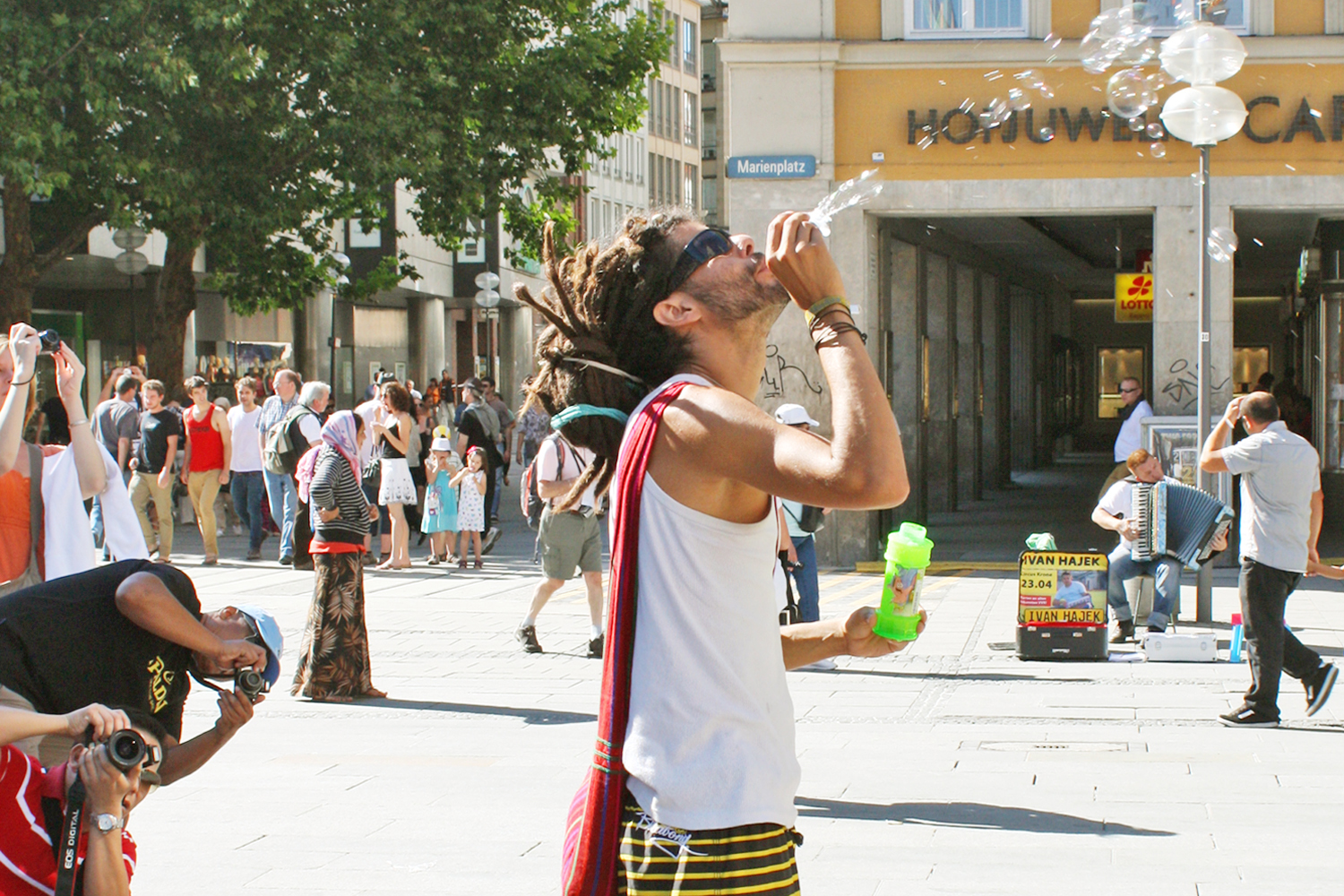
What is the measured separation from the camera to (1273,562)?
856 centimetres

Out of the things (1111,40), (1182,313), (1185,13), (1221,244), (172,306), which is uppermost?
(1185,13)

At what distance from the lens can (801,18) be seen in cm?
1602

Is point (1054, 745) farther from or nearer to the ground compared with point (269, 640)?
nearer to the ground

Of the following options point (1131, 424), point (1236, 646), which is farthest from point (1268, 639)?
point (1131, 424)

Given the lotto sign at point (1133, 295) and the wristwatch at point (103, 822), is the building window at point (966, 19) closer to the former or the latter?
the lotto sign at point (1133, 295)

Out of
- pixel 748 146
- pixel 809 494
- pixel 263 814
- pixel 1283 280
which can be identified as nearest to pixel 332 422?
pixel 263 814

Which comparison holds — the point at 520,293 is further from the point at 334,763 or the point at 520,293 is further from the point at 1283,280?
the point at 1283,280

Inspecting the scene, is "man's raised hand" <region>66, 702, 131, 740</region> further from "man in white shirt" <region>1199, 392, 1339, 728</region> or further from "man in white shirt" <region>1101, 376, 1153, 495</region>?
"man in white shirt" <region>1101, 376, 1153, 495</region>

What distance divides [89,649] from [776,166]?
12885 millimetres

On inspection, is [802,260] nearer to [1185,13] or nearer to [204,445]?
[1185,13]

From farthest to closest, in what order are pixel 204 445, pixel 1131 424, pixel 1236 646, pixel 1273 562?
1. pixel 204 445
2. pixel 1131 424
3. pixel 1236 646
4. pixel 1273 562

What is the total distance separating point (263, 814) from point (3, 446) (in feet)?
6.77

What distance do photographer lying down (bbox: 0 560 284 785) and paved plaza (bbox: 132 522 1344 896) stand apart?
171cm

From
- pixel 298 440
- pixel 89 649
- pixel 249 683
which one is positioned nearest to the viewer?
pixel 89 649
